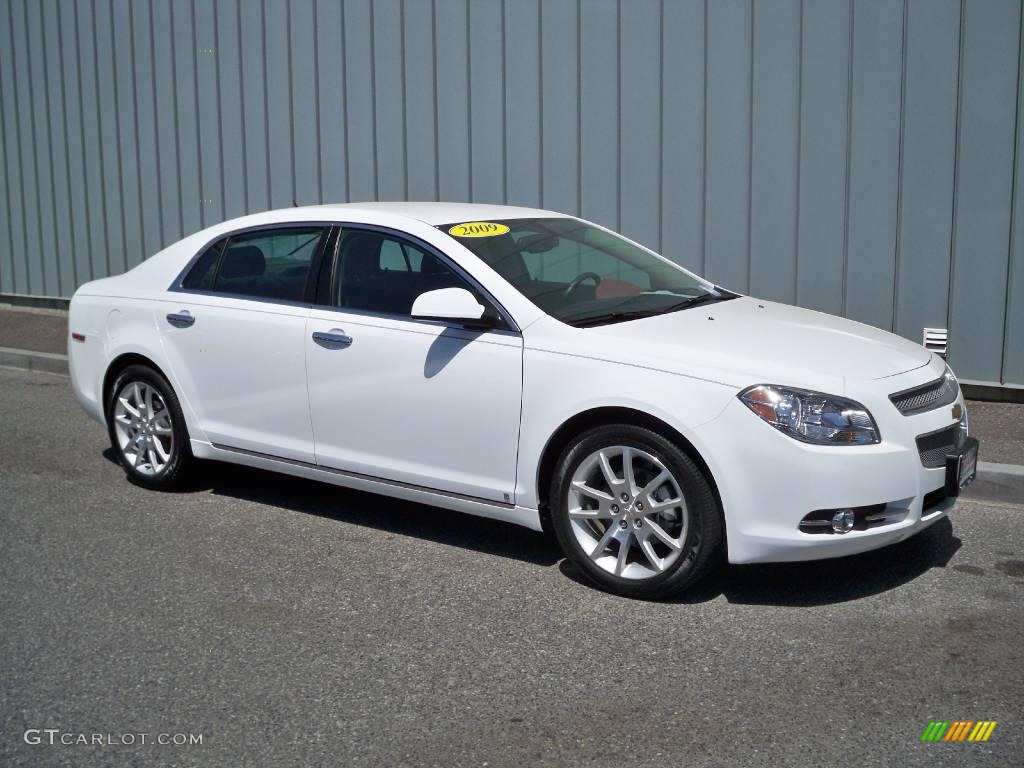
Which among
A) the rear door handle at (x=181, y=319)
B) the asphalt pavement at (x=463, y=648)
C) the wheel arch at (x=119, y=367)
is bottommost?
the asphalt pavement at (x=463, y=648)

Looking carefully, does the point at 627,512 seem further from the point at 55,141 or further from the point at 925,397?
the point at 55,141

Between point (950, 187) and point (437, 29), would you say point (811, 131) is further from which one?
point (437, 29)

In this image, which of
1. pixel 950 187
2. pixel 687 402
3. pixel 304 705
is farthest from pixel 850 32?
pixel 304 705

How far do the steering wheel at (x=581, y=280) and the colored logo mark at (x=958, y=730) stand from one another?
8.09 ft

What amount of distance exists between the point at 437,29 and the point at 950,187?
4.31 m

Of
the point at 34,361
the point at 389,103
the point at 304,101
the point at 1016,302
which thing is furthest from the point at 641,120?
the point at 34,361

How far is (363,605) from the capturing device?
4.79 meters

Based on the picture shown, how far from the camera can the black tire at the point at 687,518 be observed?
15.1 feet

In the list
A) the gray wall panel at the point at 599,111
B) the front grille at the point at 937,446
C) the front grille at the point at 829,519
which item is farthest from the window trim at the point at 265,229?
the gray wall panel at the point at 599,111

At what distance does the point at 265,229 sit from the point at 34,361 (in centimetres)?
521

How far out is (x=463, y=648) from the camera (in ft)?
14.2

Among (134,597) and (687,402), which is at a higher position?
(687,402)

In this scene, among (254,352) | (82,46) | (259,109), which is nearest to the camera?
(254,352)

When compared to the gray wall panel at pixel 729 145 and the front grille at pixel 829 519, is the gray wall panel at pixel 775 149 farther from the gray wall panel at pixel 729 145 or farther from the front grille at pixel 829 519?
the front grille at pixel 829 519
